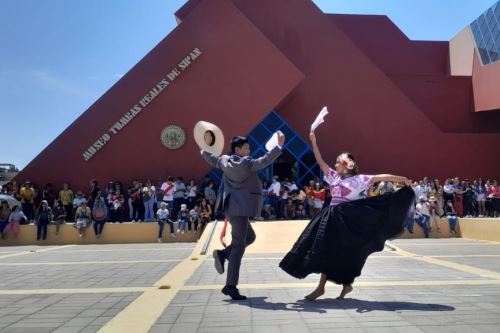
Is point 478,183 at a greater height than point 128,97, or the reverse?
point 128,97

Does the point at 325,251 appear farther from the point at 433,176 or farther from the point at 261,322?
the point at 433,176

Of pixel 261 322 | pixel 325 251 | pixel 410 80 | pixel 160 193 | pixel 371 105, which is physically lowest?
pixel 261 322

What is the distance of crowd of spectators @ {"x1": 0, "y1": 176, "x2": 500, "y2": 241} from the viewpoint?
1579 cm

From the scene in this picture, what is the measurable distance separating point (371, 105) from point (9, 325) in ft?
59.8

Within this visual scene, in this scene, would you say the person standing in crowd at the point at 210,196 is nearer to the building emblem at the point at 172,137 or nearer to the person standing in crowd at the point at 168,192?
the person standing in crowd at the point at 168,192

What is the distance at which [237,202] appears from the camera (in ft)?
16.9

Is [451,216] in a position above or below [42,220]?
below

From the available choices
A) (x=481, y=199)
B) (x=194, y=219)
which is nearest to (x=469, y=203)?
(x=481, y=199)

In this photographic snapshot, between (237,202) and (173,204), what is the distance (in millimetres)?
11908

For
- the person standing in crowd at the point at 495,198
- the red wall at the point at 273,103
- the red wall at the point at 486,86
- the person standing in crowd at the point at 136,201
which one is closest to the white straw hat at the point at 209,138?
the person standing in crowd at the point at 136,201

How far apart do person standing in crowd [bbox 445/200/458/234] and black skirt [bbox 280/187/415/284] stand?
11.9m

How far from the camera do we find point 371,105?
67.4 ft

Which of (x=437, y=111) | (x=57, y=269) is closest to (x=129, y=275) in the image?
(x=57, y=269)

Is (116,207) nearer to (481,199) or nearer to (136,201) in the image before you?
(136,201)
